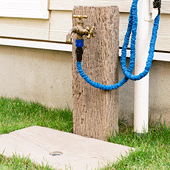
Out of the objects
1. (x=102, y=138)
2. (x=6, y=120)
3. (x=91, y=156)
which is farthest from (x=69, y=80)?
(x=91, y=156)

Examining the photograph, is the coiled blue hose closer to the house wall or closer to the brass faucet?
the brass faucet

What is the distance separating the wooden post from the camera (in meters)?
2.54

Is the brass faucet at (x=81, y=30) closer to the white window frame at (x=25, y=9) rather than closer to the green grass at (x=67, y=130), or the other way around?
the green grass at (x=67, y=130)

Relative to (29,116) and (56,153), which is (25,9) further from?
(56,153)

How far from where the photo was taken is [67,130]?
2.90 metres

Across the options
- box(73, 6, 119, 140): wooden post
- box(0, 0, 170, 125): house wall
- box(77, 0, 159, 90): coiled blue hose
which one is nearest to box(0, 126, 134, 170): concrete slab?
box(73, 6, 119, 140): wooden post

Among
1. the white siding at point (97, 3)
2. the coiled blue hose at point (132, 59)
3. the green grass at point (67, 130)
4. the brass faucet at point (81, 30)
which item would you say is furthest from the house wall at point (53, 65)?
the brass faucet at point (81, 30)

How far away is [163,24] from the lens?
2.78 m

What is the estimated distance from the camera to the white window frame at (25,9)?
11.5 feet

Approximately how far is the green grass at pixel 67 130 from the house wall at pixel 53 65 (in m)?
0.14

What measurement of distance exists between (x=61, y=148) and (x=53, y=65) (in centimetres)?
136

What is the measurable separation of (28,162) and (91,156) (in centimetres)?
45

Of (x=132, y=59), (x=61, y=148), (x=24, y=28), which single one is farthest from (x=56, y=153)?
(x=24, y=28)

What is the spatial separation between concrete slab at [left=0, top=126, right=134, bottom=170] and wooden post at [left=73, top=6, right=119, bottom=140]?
15cm
